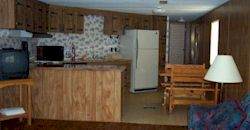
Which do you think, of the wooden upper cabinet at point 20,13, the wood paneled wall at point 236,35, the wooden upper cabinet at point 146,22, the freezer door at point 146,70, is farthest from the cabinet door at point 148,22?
the wooden upper cabinet at point 20,13

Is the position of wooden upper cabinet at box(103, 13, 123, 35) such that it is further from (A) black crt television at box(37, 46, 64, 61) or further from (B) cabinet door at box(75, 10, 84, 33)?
(A) black crt television at box(37, 46, 64, 61)

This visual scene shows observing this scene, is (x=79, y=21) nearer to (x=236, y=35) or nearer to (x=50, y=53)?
(x=50, y=53)

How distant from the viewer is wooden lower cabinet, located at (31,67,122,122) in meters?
5.08

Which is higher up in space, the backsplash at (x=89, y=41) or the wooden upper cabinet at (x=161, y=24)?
the wooden upper cabinet at (x=161, y=24)

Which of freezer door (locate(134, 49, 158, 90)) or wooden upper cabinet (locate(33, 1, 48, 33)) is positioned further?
freezer door (locate(134, 49, 158, 90))

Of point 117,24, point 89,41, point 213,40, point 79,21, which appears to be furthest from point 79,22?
point 213,40

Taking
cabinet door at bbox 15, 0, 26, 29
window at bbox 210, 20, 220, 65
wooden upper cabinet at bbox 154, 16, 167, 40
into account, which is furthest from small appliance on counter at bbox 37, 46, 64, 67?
window at bbox 210, 20, 220, 65

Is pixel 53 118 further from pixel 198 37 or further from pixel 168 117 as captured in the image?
pixel 198 37

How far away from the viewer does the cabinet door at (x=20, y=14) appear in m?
5.23

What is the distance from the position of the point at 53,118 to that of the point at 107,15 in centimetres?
355

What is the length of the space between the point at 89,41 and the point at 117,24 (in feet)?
2.76

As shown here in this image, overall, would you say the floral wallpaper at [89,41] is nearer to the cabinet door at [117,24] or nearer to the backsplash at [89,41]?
the backsplash at [89,41]

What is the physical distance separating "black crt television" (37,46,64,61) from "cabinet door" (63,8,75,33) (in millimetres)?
482

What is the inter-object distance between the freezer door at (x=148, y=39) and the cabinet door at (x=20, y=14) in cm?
319
